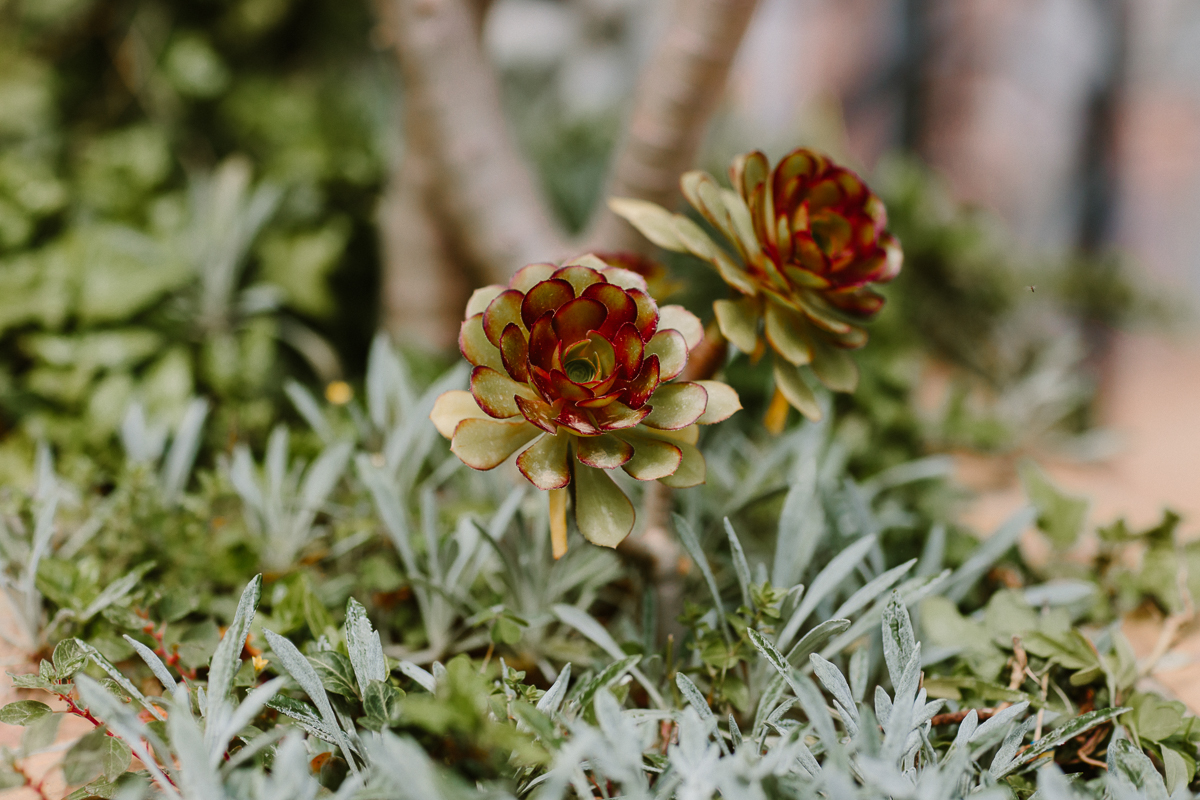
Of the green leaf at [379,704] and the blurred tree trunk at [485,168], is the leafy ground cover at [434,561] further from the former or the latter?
the blurred tree trunk at [485,168]

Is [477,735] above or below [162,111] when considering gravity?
below

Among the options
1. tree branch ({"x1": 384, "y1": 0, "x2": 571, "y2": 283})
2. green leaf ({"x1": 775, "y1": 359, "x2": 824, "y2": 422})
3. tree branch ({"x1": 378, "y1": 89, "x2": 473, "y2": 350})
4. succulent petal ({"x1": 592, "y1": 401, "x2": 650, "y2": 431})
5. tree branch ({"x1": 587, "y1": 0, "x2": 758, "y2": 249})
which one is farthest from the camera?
tree branch ({"x1": 378, "y1": 89, "x2": 473, "y2": 350})

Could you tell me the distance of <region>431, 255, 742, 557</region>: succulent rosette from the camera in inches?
22.3

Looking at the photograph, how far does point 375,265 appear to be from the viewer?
151cm

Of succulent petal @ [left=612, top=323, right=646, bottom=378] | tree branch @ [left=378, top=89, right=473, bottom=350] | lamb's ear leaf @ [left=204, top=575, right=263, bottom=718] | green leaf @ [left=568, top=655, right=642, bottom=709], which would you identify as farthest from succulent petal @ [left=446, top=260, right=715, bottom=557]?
tree branch @ [left=378, top=89, right=473, bottom=350]

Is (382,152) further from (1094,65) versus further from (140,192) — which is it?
(1094,65)

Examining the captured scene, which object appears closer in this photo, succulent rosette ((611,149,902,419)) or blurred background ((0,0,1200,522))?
succulent rosette ((611,149,902,419))

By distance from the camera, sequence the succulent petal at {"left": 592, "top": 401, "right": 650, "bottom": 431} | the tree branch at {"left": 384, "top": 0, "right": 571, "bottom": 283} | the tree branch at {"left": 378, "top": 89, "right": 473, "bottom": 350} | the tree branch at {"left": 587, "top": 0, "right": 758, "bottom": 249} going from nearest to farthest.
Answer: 1. the succulent petal at {"left": 592, "top": 401, "right": 650, "bottom": 431}
2. the tree branch at {"left": 587, "top": 0, "right": 758, "bottom": 249}
3. the tree branch at {"left": 384, "top": 0, "right": 571, "bottom": 283}
4. the tree branch at {"left": 378, "top": 89, "right": 473, "bottom": 350}

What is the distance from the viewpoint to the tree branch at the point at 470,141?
1.15 meters

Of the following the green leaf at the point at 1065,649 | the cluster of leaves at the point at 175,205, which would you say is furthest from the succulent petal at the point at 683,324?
the cluster of leaves at the point at 175,205

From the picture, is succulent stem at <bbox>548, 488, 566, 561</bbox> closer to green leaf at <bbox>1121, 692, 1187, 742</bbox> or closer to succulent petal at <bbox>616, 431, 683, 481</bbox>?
succulent petal at <bbox>616, 431, 683, 481</bbox>

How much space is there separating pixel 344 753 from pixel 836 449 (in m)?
0.79

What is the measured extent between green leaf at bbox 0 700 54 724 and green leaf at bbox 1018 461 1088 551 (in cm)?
113

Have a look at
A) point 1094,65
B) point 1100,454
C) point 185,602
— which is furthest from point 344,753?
point 1094,65
